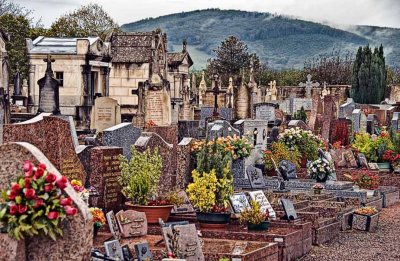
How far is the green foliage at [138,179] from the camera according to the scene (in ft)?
42.7

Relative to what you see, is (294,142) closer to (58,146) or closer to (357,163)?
(357,163)

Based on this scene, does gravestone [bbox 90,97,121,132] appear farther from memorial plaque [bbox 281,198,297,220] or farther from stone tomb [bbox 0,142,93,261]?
stone tomb [bbox 0,142,93,261]

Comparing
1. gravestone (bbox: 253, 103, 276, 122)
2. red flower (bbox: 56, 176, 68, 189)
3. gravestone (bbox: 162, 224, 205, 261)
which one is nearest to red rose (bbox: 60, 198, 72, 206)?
red flower (bbox: 56, 176, 68, 189)

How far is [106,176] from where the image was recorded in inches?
510

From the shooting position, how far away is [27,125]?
1128 centimetres

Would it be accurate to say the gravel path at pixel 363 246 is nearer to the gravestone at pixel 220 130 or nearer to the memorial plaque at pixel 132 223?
the memorial plaque at pixel 132 223

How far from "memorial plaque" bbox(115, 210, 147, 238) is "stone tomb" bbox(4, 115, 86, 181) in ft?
3.19

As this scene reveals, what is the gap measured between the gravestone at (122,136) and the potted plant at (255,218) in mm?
2989

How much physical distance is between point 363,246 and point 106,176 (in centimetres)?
445

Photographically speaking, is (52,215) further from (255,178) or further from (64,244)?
(255,178)

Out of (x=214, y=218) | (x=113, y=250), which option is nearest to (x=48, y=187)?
(x=113, y=250)

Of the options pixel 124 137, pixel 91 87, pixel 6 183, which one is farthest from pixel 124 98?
pixel 6 183

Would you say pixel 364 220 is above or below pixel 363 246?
above

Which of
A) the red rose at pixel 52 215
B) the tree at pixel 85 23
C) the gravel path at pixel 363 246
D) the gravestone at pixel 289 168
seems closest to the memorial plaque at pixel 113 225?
the gravel path at pixel 363 246
